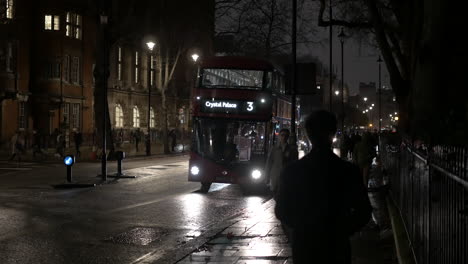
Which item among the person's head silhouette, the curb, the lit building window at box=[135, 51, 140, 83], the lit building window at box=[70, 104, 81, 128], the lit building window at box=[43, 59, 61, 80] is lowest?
the curb

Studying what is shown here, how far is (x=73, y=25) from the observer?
4784cm

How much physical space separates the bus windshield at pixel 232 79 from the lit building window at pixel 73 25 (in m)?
31.0

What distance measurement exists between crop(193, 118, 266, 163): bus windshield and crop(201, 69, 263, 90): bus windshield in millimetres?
1076

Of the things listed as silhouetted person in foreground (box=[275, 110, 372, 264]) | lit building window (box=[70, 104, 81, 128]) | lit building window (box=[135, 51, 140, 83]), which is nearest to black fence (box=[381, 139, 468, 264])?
silhouetted person in foreground (box=[275, 110, 372, 264])

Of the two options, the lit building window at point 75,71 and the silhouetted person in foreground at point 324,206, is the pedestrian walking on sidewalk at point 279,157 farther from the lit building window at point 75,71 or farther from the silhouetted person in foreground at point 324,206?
the lit building window at point 75,71

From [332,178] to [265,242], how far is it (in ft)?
20.3

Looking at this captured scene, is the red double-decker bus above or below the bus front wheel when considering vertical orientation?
above

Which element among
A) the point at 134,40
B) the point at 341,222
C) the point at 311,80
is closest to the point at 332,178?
the point at 341,222

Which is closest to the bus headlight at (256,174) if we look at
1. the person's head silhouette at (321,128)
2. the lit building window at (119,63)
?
the person's head silhouette at (321,128)

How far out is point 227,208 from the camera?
15547 millimetres

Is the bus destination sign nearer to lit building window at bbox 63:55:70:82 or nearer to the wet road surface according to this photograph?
the wet road surface

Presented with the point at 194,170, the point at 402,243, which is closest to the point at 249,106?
the point at 194,170

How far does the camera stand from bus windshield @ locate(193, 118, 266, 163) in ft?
60.4

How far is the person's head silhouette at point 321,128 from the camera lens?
4.21 m
